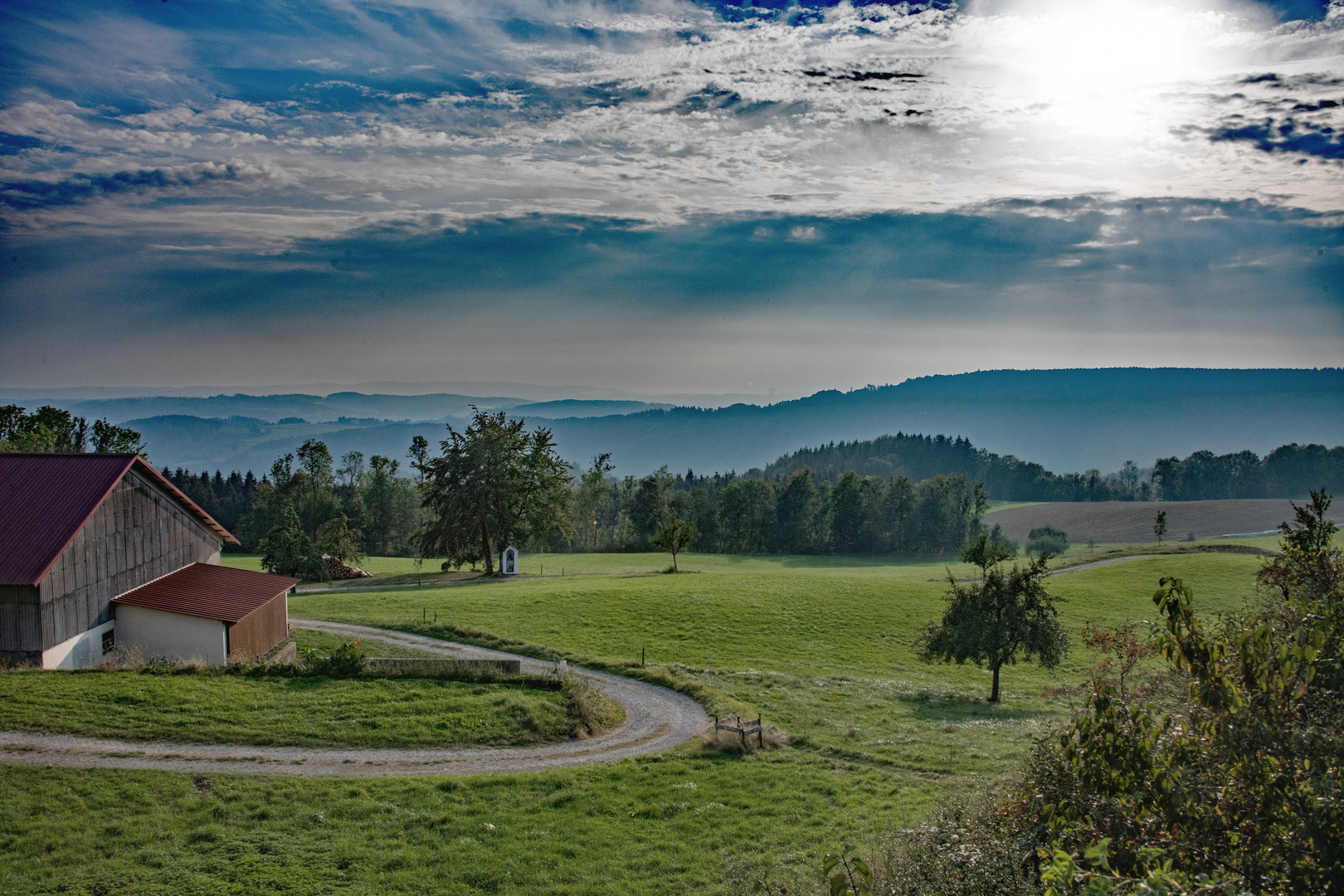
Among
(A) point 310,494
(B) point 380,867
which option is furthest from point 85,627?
(A) point 310,494

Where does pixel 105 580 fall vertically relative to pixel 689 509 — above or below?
above

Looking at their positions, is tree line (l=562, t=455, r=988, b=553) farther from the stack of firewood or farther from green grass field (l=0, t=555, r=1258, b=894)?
green grass field (l=0, t=555, r=1258, b=894)

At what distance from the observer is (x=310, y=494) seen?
10681 cm

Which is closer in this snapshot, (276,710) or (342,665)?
(276,710)

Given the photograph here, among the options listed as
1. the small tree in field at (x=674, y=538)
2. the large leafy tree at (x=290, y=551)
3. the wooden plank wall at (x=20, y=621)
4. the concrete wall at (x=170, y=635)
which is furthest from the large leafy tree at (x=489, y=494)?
the wooden plank wall at (x=20, y=621)

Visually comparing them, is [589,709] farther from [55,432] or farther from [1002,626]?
[55,432]

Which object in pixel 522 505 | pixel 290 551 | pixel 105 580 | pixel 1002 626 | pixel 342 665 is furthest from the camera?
pixel 522 505

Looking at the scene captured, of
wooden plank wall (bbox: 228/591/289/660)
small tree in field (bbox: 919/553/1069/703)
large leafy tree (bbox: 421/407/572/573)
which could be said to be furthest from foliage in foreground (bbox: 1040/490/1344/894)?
large leafy tree (bbox: 421/407/572/573)

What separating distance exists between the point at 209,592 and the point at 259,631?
2792 mm

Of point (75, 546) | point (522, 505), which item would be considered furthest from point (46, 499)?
point (522, 505)

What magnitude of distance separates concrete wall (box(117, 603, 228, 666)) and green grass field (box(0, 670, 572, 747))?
4.53m

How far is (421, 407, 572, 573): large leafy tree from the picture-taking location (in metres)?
66.9

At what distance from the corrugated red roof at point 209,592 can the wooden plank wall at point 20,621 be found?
12.4ft

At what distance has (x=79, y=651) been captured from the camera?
2753 cm
